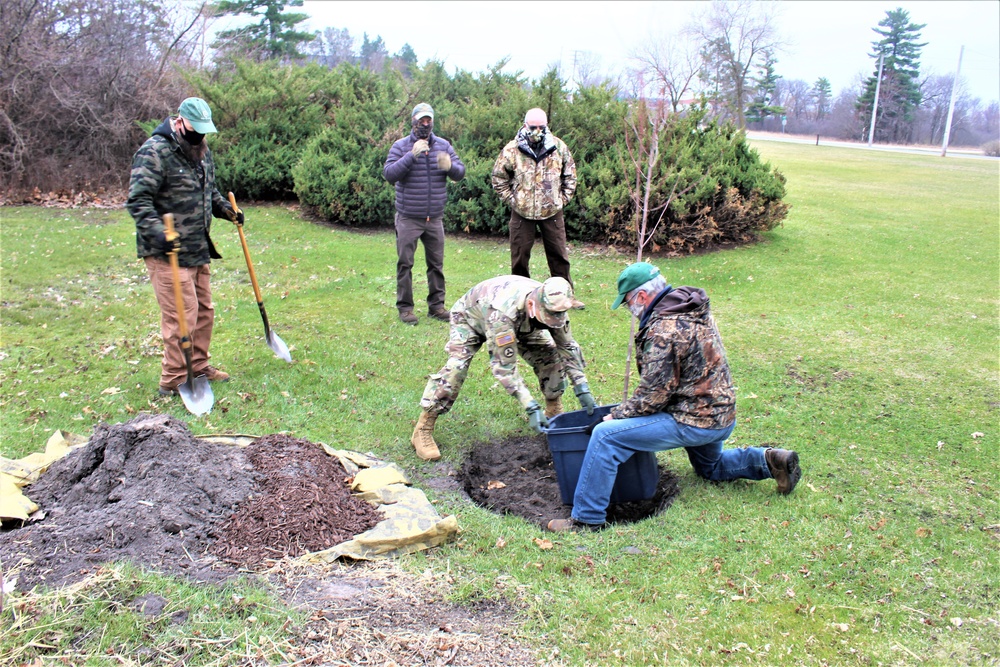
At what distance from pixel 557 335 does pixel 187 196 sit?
127 inches

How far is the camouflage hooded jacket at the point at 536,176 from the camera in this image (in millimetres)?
8469

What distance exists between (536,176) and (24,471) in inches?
226

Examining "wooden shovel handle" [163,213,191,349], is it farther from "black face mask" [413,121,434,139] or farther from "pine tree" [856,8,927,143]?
"pine tree" [856,8,927,143]

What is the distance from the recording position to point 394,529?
4.23 m

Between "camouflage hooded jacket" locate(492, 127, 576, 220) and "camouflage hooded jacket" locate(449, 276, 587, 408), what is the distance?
3.41 meters

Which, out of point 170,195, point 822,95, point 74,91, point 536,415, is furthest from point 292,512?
point 822,95

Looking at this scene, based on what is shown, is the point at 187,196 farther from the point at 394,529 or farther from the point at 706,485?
the point at 706,485

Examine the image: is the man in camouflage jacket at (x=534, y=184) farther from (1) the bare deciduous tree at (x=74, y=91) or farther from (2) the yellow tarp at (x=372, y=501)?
(1) the bare deciduous tree at (x=74, y=91)

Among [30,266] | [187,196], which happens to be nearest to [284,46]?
→ [30,266]

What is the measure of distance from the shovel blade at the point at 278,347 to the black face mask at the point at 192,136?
189cm

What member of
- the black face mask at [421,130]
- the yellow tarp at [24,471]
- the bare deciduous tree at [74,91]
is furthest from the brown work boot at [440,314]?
the bare deciduous tree at [74,91]

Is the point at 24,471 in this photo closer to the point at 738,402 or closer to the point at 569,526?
the point at 569,526

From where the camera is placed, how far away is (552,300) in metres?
4.57

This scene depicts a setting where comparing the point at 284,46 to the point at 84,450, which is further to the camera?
the point at 284,46
